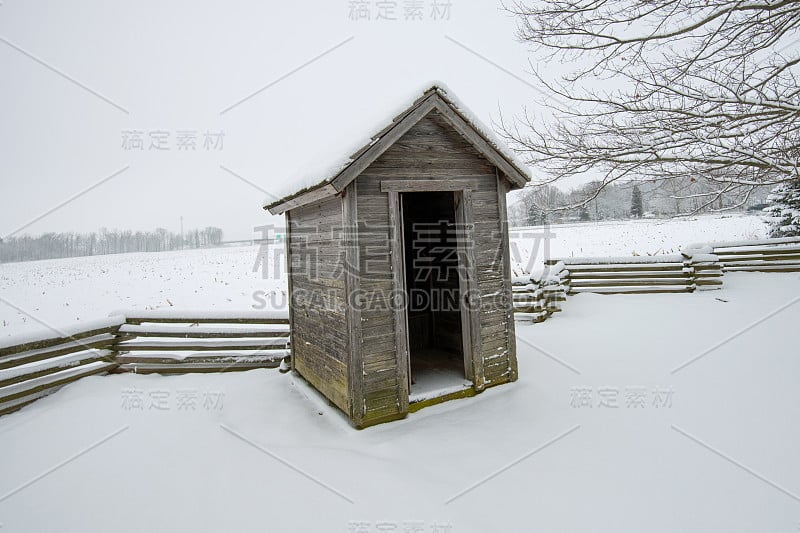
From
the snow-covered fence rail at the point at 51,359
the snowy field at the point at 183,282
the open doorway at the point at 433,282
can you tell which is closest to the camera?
the snow-covered fence rail at the point at 51,359

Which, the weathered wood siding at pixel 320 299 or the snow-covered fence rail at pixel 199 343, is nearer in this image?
the weathered wood siding at pixel 320 299

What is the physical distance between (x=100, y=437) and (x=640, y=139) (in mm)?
7916

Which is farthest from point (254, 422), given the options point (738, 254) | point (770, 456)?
point (738, 254)

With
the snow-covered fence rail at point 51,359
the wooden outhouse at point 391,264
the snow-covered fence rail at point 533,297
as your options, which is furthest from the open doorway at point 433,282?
the snow-covered fence rail at point 51,359

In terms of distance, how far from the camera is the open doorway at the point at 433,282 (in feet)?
24.7

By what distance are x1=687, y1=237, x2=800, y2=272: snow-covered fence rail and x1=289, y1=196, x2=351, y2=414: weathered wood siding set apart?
12.3m

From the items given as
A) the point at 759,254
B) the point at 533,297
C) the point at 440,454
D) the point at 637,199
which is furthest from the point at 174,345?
the point at 759,254

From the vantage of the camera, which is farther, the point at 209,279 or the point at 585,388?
the point at 209,279

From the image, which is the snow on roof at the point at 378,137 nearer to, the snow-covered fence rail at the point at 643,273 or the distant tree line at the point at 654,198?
the distant tree line at the point at 654,198

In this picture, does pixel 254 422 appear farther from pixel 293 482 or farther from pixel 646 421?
pixel 646 421

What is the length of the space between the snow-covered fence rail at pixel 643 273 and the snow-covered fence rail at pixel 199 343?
28.0ft

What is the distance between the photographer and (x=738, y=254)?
43.6 feet

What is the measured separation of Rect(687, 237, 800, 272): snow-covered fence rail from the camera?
1255cm

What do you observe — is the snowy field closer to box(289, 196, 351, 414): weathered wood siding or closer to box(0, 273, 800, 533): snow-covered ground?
box(289, 196, 351, 414): weathered wood siding
